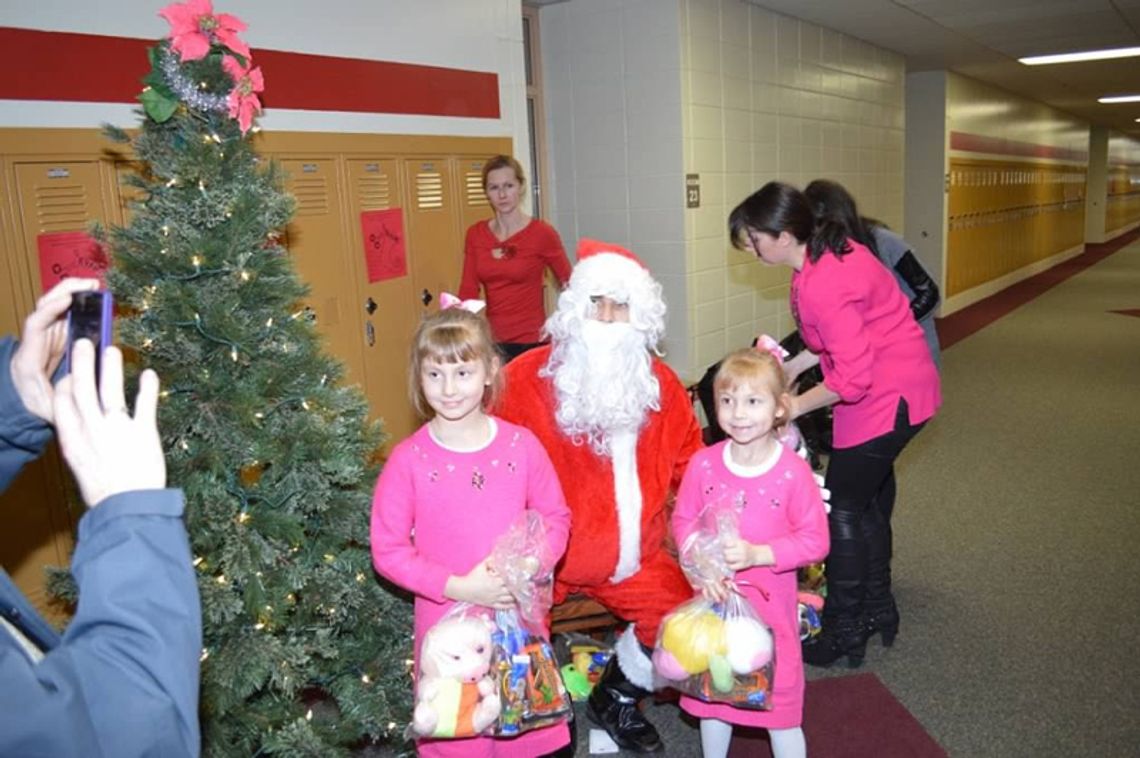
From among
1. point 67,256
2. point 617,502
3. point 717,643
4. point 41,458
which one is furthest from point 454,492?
point 67,256

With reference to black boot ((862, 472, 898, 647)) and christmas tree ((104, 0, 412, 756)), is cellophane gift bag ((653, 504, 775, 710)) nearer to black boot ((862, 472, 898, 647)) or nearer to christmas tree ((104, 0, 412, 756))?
christmas tree ((104, 0, 412, 756))

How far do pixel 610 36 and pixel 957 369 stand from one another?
4.75 metres

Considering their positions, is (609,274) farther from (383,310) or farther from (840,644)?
(383,310)

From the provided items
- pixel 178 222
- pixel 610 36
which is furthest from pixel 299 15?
pixel 610 36

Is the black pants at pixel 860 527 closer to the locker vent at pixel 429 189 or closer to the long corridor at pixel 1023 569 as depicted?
the long corridor at pixel 1023 569

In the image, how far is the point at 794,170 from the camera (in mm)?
7523

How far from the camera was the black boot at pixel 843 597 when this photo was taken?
318cm

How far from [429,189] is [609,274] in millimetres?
2220

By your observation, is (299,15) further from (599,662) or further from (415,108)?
(599,662)

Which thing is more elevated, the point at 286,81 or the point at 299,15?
the point at 299,15

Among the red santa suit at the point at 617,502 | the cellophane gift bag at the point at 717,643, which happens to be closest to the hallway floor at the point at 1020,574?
the red santa suit at the point at 617,502

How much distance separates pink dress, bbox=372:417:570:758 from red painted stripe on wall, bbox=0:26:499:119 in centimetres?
196

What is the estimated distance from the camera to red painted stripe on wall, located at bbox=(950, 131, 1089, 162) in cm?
1144

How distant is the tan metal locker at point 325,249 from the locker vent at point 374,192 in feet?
0.47
